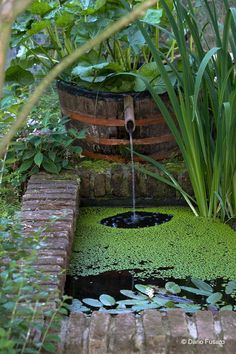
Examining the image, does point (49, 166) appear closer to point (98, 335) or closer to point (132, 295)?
point (132, 295)

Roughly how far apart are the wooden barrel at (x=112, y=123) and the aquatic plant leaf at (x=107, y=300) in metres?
1.20

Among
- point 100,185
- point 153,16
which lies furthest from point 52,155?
point 153,16

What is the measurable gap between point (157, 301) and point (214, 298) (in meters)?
0.22

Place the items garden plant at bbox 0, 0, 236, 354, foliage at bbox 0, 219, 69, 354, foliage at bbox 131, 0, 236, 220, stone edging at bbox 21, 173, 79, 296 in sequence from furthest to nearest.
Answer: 1. foliage at bbox 131, 0, 236, 220
2. garden plant at bbox 0, 0, 236, 354
3. stone edging at bbox 21, 173, 79, 296
4. foliage at bbox 0, 219, 69, 354

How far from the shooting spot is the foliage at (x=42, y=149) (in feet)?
11.5

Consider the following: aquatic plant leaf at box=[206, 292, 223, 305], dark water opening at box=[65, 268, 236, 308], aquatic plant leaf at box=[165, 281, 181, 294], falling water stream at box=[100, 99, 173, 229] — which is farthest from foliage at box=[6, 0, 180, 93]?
aquatic plant leaf at box=[206, 292, 223, 305]

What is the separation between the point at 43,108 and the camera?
14.1 ft

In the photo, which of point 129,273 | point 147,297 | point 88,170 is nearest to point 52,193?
point 88,170

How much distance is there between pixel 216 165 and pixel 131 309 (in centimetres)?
95

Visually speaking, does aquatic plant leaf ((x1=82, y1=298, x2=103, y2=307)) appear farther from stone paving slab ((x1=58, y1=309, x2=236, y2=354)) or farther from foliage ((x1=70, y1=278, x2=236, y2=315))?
stone paving slab ((x1=58, y1=309, x2=236, y2=354))

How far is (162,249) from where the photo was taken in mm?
3125


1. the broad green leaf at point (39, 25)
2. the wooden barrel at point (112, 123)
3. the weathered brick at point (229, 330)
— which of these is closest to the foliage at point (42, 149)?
the wooden barrel at point (112, 123)

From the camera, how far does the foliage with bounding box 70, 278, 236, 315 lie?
8.46 feet

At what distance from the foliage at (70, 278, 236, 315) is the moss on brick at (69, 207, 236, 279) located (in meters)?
0.14
